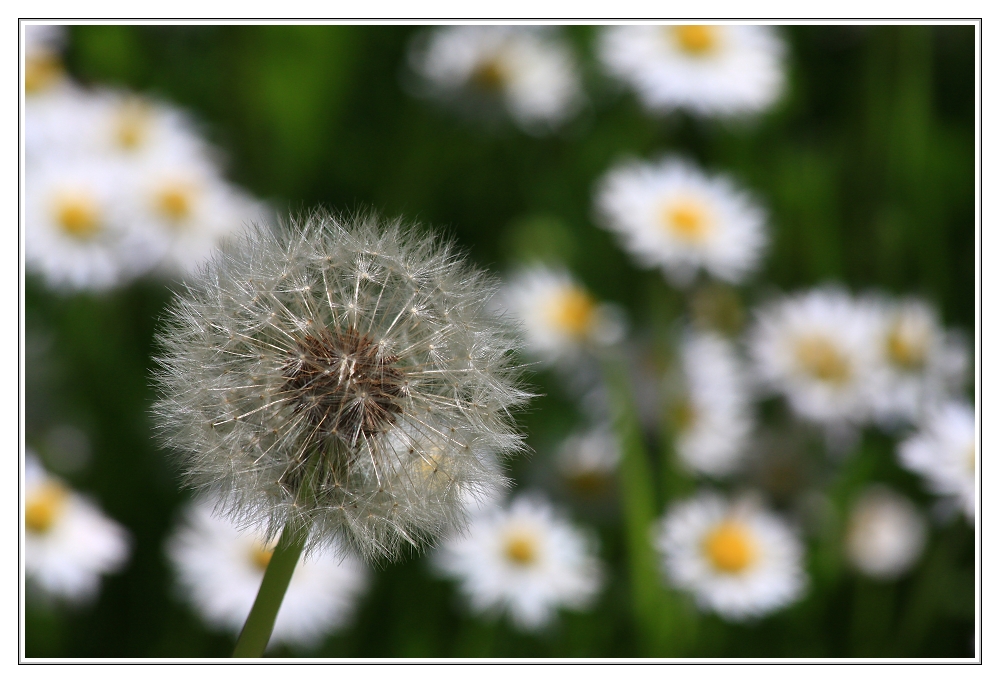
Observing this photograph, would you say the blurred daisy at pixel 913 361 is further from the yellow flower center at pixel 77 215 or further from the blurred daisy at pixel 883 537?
the yellow flower center at pixel 77 215

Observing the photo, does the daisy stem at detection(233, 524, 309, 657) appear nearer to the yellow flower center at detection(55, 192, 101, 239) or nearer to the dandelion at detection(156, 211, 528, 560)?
the dandelion at detection(156, 211, 528, 560)

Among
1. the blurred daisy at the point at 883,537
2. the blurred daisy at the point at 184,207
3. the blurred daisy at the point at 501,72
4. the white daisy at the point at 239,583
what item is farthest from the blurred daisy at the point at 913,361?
the blurred daisy at the point at 184,207

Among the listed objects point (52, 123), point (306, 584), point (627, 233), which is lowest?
point (306, 584)

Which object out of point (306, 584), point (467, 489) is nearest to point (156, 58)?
point (306, 584)

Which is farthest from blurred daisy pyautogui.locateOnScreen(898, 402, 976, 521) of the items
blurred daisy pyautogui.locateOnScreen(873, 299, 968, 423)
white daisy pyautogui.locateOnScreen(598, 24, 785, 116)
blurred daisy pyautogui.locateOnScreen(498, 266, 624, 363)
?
white daisy pyautogui.locateOnScreen(598, 24, 785, 116)

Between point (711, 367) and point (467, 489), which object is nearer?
point (467, 489)

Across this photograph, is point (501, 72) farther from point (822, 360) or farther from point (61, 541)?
point (61, 541)
